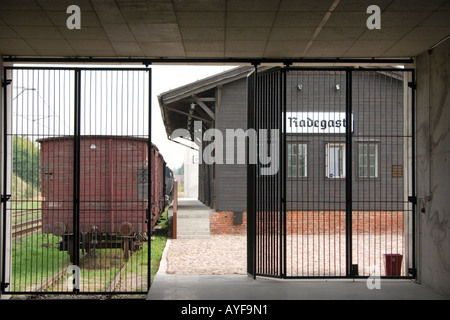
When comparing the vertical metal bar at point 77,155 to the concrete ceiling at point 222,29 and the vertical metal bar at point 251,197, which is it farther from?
the vertical metal bar at point 251,197

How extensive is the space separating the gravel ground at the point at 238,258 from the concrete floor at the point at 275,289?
3.48 feet

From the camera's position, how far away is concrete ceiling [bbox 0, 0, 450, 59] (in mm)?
4797

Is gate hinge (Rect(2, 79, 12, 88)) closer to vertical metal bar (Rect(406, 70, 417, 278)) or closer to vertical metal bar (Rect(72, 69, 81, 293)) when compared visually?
vertical metal bar (Rect(72, 69, 81, 293))

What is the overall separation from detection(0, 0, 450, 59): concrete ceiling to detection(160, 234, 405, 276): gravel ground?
10.6 feet

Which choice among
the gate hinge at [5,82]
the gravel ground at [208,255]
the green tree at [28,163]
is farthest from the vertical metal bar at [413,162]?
the gate hinge at [5,82]

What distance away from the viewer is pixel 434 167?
637 cm

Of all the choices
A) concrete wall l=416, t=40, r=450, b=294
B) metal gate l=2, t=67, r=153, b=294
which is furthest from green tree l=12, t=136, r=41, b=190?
concrete wall l=416, t=40, r=450, b=294

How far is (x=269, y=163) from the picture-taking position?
22.6 feet

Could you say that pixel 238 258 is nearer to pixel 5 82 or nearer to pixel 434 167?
pixel 434 167

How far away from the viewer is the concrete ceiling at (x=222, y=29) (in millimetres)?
4797

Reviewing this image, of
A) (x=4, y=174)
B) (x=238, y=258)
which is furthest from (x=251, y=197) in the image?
(x=238, y=258)
